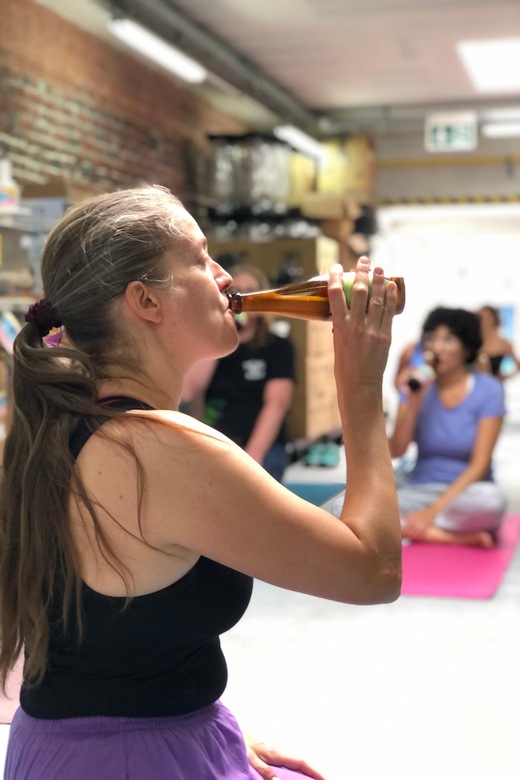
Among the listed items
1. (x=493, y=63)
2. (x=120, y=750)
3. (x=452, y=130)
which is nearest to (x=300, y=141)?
(x=452, y=130)

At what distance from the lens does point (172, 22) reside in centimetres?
650

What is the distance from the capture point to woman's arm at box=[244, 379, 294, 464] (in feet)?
13.5

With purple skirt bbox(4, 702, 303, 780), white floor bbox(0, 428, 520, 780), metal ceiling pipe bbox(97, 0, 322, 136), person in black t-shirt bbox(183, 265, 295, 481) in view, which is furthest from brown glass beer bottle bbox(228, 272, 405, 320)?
metal ceiling pipe bbox(97, 0, 322, 136)

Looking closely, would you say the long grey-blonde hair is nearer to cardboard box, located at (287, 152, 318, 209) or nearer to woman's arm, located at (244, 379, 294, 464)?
woman's arm, located at (244, 379, 294, 464)

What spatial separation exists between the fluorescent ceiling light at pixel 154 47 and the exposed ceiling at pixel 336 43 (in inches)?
5.4

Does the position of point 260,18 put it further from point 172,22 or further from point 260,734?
point 260,734

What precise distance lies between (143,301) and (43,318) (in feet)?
0.47

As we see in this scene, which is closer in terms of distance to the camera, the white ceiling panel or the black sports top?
the black sports top

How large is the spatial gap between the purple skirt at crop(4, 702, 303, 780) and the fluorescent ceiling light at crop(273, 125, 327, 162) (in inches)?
309

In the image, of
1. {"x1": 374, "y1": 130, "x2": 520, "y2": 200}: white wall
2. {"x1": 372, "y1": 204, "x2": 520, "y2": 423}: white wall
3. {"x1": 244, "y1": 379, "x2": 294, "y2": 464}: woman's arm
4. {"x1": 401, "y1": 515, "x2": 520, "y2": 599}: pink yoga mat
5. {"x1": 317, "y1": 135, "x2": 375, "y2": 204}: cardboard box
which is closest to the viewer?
{"x1": 401, "y1": 515, "x2": 520, "y2": 599}: pink yoga mat

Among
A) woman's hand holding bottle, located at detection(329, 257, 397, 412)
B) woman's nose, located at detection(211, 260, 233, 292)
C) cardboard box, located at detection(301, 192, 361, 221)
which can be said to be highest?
cardboard box, located at detection(301, 192, 361, 221)

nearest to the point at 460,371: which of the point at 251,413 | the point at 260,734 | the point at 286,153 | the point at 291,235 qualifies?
the point at 251,413

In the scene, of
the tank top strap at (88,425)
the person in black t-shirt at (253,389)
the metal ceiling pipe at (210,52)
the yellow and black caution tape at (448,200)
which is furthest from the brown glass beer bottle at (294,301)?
the yellow and black caution tape at (448,200)

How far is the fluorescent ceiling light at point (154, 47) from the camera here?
5923 millimetres
